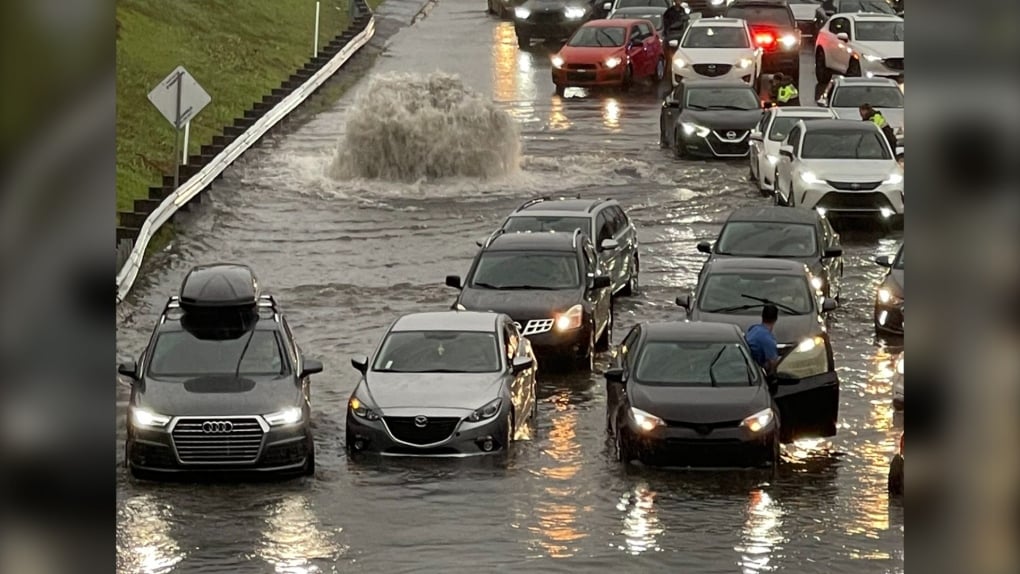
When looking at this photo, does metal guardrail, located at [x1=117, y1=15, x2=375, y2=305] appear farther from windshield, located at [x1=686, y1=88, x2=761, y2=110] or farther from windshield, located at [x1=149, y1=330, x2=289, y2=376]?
windshield, located at [x1=686, y1=88, x2=761, y2=110]

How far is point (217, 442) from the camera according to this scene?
56.9ft

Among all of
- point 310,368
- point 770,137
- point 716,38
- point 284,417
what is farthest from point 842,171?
point 284,417

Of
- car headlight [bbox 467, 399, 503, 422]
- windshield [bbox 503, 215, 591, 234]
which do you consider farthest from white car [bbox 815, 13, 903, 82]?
car headlight [bbox 467, 399, 503, 422]

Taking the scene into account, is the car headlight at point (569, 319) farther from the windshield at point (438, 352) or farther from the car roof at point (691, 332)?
the car roof at point (691, 332)

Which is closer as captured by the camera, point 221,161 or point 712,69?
point 221,161

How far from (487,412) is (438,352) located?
3.65ft

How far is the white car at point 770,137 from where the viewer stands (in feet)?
113

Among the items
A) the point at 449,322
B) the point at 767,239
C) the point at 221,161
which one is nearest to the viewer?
the point at 449,322

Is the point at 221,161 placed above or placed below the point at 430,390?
above

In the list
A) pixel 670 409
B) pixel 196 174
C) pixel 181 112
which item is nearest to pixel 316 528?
pixel 670 409

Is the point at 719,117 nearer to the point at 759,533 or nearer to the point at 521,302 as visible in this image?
the point at 521,302

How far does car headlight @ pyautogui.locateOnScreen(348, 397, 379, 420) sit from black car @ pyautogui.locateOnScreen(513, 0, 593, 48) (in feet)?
118
